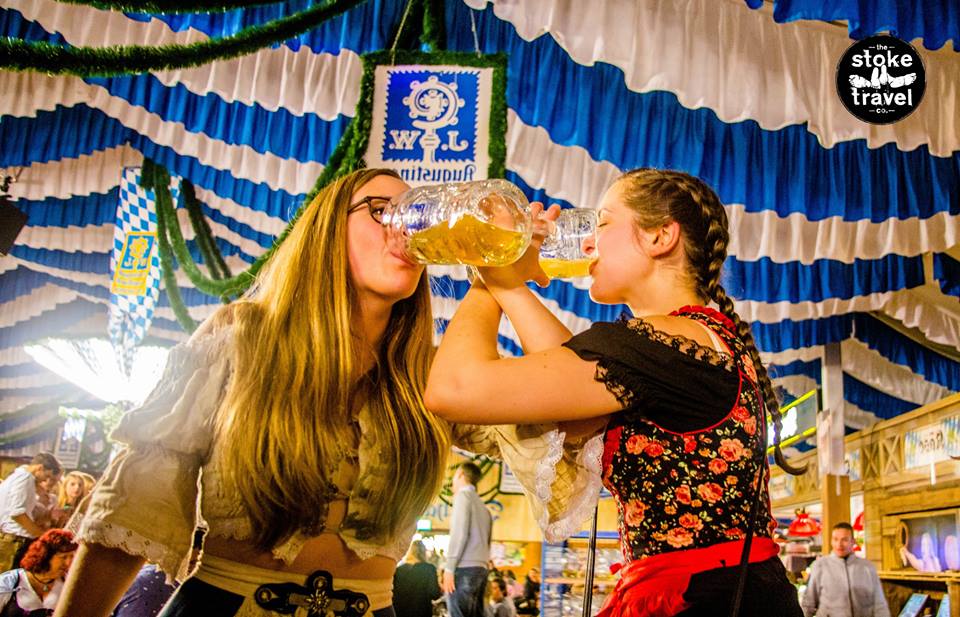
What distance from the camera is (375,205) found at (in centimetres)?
148

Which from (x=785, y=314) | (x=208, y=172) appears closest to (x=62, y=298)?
(x=208, y=172)

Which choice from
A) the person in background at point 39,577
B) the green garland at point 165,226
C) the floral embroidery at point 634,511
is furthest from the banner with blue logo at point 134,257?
the floral embroidery at point 634,511

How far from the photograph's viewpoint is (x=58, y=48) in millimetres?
2617

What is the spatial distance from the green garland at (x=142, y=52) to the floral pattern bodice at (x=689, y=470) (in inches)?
86.3

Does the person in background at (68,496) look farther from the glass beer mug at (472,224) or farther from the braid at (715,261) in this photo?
the braid at (715,261)

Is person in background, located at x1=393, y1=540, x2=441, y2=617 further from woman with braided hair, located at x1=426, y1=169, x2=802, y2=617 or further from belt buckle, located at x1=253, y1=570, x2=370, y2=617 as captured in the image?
woman with braided hair, located at x1=426, y1=169, x2=802, y2=617

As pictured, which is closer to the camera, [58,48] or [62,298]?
[58,48]

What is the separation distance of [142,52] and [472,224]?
2.12m

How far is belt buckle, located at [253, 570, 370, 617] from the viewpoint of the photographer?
119 centimetres

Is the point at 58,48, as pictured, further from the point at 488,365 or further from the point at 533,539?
the point at 533,539

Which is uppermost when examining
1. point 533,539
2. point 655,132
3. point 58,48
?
point 655,132

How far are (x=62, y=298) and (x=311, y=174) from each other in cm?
737

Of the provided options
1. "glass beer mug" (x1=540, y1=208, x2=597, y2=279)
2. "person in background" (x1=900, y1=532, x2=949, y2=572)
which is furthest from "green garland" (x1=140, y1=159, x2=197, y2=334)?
"person in background" (x1=900, y1=532, x2=949, y2=572)

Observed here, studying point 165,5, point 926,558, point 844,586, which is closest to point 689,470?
point 165,5
